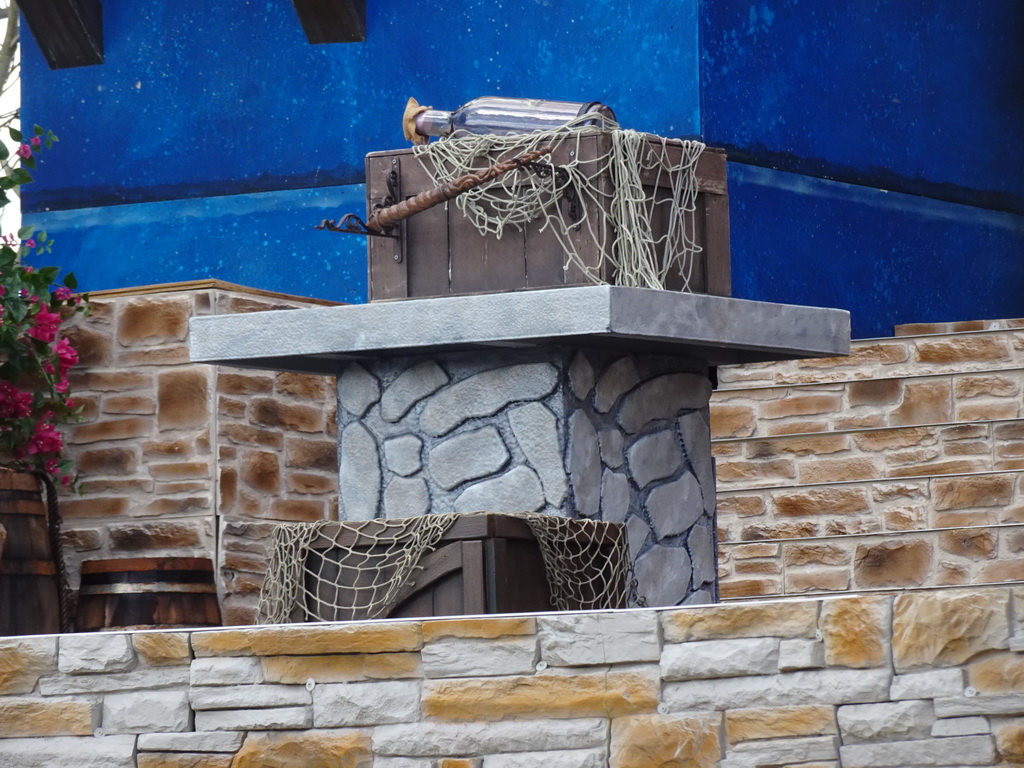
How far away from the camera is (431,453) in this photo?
467cm

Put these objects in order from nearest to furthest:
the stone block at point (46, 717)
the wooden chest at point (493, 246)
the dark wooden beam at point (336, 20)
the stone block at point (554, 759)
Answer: the stone block at point (554, 759) < the stone block at point (46, 717) < the wooden chest at point (493, 246) < the dark wooden beam at point (336, 20)

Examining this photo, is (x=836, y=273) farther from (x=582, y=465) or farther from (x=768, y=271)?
(x=582, y=465)

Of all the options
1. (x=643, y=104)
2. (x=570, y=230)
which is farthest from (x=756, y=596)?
(x=570, y=230)

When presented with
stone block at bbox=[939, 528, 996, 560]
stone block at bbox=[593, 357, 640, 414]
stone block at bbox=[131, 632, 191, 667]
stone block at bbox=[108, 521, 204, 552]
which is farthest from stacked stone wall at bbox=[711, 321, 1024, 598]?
stone block at bbox=[131, 632, 191, 667]

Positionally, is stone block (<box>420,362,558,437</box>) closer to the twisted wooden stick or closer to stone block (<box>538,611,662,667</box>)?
the twisted wooden stick

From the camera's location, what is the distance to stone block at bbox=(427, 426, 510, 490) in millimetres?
4582

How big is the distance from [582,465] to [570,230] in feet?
2.00

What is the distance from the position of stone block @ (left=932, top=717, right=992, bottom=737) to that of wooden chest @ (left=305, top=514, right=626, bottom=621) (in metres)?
1.17

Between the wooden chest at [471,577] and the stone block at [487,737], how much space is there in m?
0.57

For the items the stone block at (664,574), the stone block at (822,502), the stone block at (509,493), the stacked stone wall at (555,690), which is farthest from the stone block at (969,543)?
the stacked stone wall at (555,690)

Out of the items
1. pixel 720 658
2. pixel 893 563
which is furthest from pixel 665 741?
pixel 893 563

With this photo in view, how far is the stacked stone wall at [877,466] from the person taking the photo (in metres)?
6.26

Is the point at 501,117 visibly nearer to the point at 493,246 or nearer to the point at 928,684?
the point at 493,246

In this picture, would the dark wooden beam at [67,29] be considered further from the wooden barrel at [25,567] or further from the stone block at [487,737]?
the stone block at [487,737]
